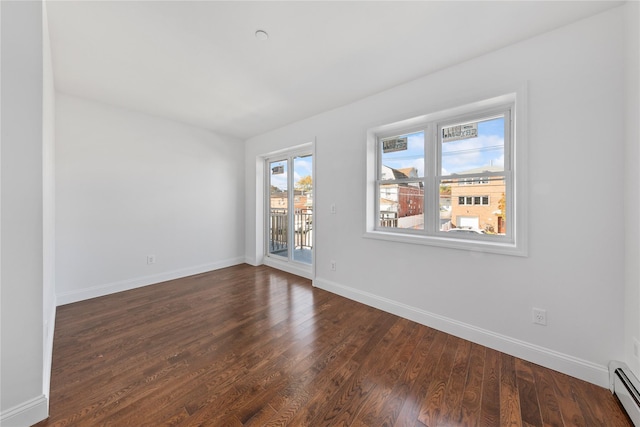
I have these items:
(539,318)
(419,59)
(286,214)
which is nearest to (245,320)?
(286,214)

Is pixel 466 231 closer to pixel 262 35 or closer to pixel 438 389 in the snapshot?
pixel 438 389

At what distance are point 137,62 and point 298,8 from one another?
164 cm

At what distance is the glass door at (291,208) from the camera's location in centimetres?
407

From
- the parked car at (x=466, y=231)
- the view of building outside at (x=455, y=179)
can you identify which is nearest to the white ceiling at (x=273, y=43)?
the view of building outside at (x=455, y=179)

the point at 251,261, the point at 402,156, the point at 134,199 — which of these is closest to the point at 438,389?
the point at 402,156

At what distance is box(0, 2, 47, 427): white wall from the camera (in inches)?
47.1

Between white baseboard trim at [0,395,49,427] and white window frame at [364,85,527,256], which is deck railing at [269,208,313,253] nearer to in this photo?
white window frame at [364,85,527,256]

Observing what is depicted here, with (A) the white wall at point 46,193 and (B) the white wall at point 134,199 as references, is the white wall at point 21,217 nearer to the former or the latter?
(A) the white wall at point 46,193

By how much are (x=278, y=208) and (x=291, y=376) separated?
3.22 metres

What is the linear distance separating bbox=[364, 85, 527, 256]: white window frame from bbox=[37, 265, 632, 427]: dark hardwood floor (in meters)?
0.88

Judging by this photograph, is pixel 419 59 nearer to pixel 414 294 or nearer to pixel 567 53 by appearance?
pixel 567 53

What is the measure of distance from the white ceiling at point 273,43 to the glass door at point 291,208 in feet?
4.78

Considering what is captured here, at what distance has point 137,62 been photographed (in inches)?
84.5

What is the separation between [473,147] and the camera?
2262 mm
